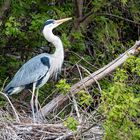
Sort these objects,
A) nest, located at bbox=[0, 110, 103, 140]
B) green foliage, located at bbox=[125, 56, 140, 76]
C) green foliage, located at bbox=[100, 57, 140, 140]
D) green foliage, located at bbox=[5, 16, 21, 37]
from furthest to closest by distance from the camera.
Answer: green foliage, located at bbox=[5, 16, 21, 37] → nest, located at bbox=[0, 110, 103, 140] → green foliage, located at bbox=[125, 56, 140, 76] → green foliage, located at bbox=[100, 57, 140, 140]

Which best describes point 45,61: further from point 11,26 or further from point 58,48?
point 11,26

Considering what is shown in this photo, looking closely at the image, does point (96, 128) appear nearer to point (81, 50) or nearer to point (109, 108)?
point (109, 108)

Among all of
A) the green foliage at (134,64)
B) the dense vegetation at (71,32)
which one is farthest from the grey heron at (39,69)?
the green foliage at (134,64)

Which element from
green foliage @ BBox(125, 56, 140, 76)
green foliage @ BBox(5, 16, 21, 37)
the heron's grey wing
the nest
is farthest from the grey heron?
green foliage @ BBox(125, 56, 140, 76)

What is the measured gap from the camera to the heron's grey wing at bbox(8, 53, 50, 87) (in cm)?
651

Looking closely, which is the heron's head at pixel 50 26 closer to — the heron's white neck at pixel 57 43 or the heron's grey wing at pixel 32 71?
the heron's white neck at pixel 57 43

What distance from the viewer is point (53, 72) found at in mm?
6934

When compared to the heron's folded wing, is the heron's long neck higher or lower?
higher

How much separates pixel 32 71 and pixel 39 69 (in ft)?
0.26

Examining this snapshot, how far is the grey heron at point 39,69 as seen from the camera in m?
6.49

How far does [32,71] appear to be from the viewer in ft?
21.6

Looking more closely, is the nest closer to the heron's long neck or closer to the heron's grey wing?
the heron's grey wing

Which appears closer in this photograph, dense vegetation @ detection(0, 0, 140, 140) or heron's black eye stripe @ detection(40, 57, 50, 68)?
heron's black eye stripe @ detection(40, 57, 50, 68)

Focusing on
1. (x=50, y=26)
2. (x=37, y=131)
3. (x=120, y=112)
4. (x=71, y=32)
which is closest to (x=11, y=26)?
(x=50, y=26)
